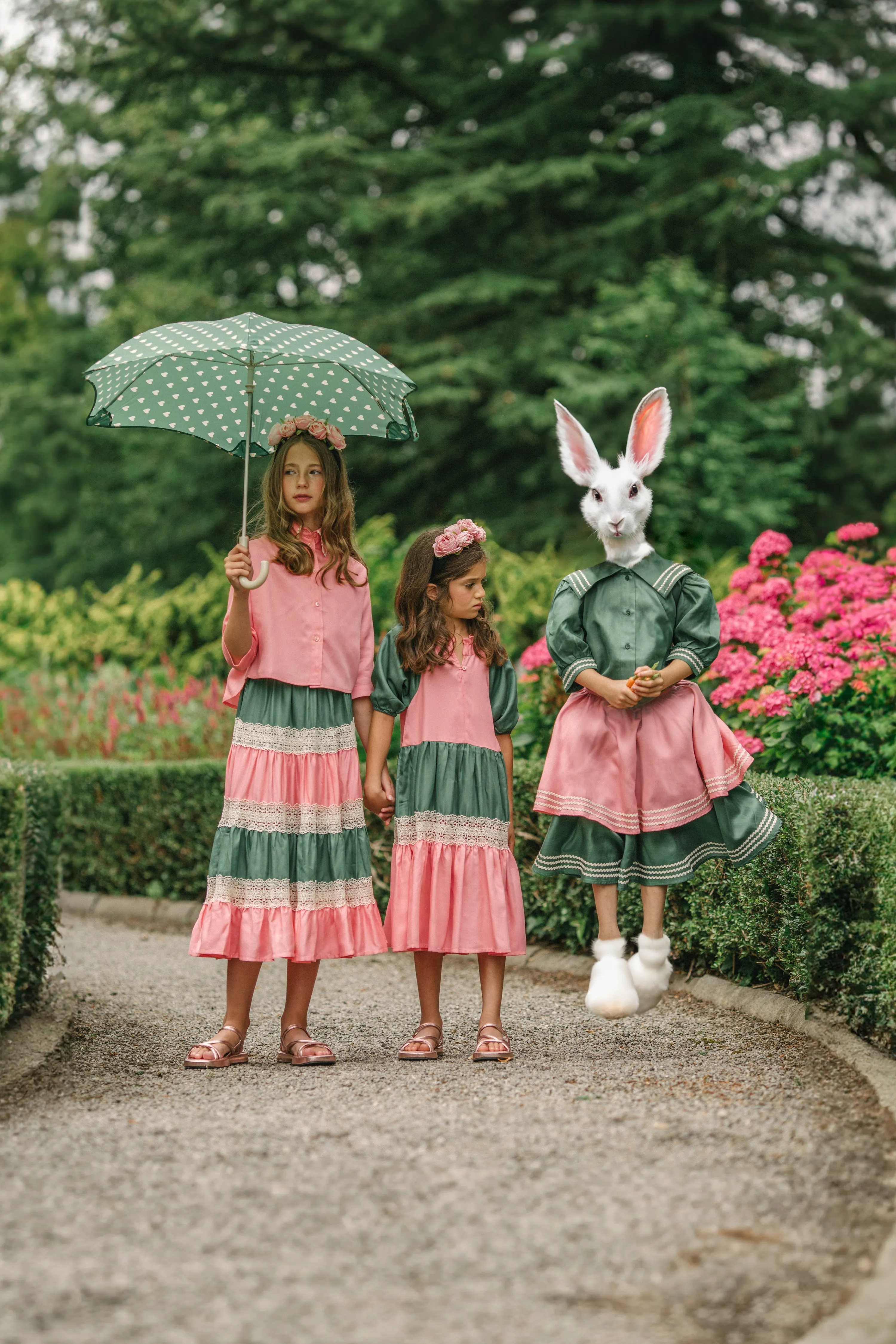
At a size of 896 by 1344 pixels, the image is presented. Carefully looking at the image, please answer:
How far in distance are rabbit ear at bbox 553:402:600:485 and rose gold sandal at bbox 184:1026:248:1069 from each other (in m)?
2.12

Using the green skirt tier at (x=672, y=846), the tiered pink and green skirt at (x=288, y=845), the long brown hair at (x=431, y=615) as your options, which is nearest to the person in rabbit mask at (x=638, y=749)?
A: the green skirt tier at (x=672, y=846)

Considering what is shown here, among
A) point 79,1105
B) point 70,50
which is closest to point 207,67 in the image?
point 70,50

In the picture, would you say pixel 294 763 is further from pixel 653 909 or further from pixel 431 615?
pixel 653 909

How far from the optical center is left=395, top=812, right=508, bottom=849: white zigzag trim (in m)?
4.40

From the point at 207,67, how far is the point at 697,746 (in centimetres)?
1236

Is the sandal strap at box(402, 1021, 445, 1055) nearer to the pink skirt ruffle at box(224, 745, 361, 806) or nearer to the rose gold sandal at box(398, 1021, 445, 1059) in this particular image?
the rose gold sandal at box(398, 1021, 445, 1059)

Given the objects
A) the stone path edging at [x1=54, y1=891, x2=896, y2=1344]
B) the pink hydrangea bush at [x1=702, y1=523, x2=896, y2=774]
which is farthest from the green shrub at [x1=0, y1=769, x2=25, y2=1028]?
the pink hydrangea bush at [x1=702, y1=523, x2=896, y2=774]

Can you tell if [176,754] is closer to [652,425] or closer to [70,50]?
[652,425]

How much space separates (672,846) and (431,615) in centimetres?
107

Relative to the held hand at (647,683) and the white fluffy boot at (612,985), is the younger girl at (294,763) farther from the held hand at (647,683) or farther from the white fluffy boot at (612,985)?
the held hand at (647,683)

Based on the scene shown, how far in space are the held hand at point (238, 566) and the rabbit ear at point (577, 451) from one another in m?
1.14

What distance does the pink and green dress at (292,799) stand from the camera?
4254 mm

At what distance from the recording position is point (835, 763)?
548 centimetres

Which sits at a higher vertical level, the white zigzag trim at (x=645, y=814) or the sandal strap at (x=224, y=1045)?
the white zigzag trim at (x=645, y=814)
